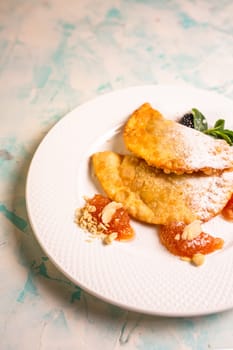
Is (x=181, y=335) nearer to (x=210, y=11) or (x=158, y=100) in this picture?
(x=158, y=100)

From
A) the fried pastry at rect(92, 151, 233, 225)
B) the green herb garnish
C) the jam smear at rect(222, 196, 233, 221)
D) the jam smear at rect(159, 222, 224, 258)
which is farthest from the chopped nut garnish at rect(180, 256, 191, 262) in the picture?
the green herb garnish

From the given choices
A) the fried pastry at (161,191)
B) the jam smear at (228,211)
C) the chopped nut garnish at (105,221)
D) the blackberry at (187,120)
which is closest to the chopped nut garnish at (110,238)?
the chopped nut garnish at (105,221)

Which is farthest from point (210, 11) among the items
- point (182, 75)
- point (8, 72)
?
point (8, 72)

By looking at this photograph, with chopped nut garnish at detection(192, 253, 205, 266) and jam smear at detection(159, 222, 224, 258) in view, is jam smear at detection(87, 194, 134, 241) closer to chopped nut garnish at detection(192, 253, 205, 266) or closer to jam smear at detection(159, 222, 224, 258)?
jam smear at detection(159, 222, 224, 258)

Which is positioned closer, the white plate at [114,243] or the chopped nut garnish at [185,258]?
the white plate at [114,243]

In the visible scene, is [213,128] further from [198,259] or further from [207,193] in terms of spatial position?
[198,259]

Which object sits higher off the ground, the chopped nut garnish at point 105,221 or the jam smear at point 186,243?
the jam smear at point 186,243

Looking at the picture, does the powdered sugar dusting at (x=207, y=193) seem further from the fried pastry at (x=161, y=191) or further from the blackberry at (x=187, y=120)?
the blackberry at (x=187, y=120)
